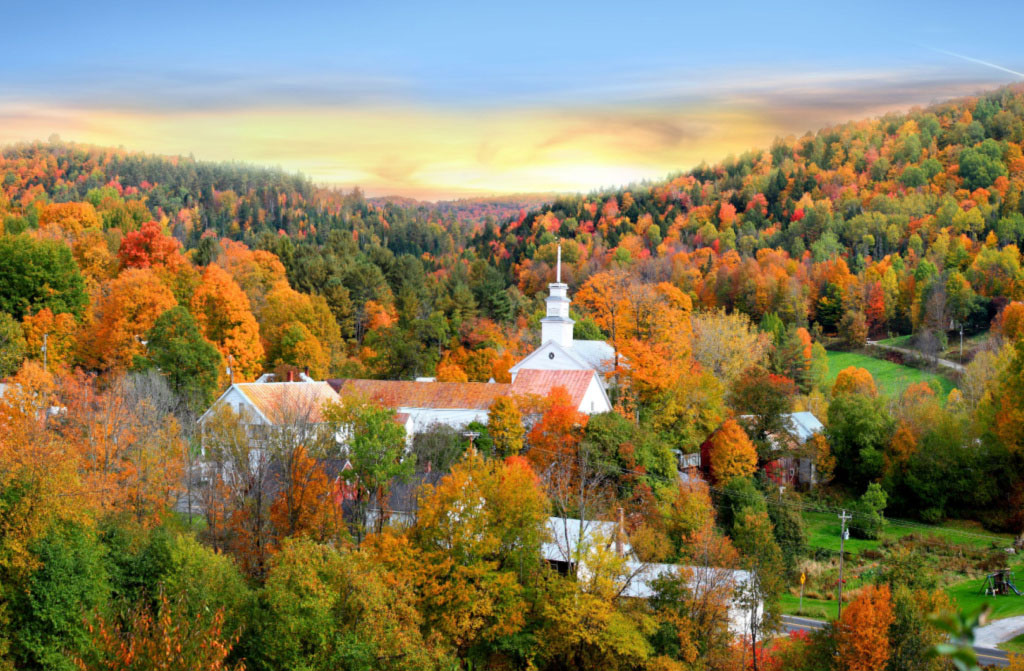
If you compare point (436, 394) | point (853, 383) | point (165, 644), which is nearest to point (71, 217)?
point (436, 394)

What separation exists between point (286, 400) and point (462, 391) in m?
8.61

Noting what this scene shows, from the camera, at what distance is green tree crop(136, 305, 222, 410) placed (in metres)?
44.1

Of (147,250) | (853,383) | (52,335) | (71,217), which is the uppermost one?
(71,217)

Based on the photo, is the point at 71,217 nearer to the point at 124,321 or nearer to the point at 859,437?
the point at 124,321

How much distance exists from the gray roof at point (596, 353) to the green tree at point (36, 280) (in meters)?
29.4

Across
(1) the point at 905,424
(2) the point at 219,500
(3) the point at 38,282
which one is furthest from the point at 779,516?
(3) the point at 38,282

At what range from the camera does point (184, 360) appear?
44.1 metres

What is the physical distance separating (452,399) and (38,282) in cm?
2632

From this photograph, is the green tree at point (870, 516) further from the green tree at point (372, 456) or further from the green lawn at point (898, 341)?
the green lawn at point (898, 341)

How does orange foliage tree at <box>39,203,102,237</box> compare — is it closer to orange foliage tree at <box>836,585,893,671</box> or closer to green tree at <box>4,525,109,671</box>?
green tree at <box>4,525,109,671</box>

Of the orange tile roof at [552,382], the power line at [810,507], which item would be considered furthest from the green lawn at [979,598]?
the orange tile roof at [552,382]

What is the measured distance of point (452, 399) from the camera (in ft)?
146

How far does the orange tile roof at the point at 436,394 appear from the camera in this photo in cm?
4400

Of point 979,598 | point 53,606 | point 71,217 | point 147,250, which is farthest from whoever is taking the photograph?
point 71,217
